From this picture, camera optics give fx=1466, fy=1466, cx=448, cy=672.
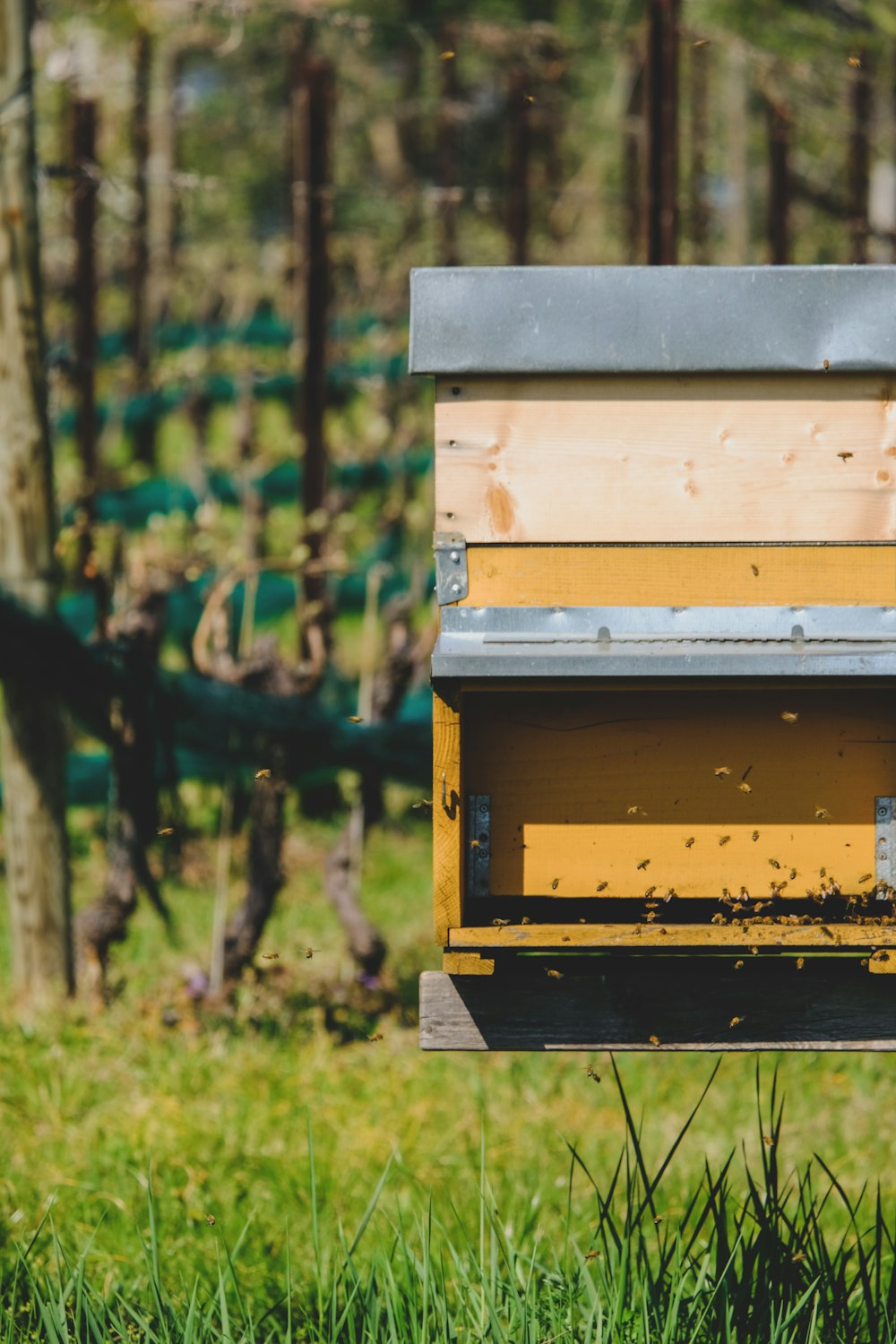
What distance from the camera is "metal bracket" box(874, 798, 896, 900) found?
2.70m

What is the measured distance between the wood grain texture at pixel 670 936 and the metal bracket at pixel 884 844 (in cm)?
20

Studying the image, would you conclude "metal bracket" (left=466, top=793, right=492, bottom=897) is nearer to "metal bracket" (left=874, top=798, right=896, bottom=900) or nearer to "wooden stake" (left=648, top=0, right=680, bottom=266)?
"metal bracket" (left=874, top=798, right=896, bottom=900)

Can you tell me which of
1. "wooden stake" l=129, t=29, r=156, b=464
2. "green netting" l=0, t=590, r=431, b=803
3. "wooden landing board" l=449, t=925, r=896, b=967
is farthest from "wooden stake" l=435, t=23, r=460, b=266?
"wooden landing board" l=449, t=925, r=896, b=967

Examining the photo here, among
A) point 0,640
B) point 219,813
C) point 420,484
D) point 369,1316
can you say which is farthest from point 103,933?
point 420,484

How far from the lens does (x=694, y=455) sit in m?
2.69

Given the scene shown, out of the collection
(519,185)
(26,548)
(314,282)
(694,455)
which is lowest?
(26,548)

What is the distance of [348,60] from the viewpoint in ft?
79.7

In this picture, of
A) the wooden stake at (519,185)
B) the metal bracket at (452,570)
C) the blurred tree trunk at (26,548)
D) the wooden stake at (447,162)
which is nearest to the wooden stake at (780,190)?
the wooden stake at (519,185)

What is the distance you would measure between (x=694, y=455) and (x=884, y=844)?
0.80m

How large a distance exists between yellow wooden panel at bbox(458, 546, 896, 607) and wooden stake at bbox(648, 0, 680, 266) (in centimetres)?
467

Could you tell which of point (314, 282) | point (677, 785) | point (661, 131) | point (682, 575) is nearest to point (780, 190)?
point (661, 131)

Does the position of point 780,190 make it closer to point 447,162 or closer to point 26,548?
point 447,162

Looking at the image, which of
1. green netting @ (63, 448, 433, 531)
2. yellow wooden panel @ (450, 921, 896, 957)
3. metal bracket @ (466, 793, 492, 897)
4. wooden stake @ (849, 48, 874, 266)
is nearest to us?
yellow wooden panel @ (450, 921, 896, 957)

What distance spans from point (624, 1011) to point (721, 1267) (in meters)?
0.75
